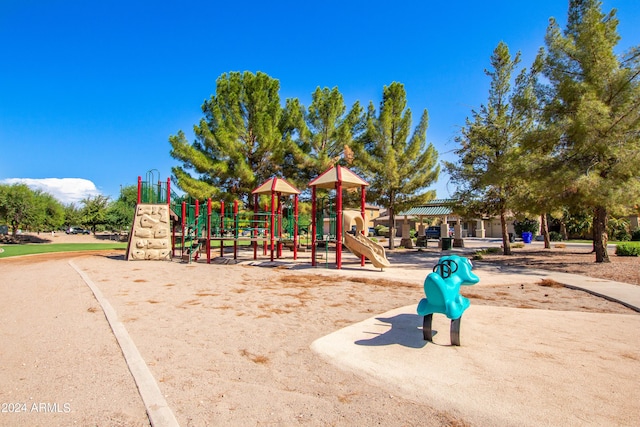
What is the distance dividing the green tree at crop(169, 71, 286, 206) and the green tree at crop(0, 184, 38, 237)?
A: 25.0 meters

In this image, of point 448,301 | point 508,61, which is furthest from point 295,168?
point 448,301

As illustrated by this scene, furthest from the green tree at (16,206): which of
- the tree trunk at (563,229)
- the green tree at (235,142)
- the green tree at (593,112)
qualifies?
the tree trunk at (563,229)

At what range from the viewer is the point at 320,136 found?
26.1 m

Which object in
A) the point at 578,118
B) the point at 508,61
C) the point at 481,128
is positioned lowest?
the point at 578,118

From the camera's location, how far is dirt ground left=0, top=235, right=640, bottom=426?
9.74 ft

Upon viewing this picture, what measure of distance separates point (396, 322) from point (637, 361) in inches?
117

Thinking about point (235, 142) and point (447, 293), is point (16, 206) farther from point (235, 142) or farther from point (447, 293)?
point (447, 293)

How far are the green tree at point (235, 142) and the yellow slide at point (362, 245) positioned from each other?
35.6 feet

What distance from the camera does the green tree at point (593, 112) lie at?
12.4 metres

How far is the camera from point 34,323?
5.60m

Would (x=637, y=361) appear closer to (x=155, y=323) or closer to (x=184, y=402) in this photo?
(x=184, y=402)

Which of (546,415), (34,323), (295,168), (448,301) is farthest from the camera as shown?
(295,168)

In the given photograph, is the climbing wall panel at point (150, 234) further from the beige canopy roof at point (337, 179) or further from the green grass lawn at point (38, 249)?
the green grass lawn at point (38, 249)

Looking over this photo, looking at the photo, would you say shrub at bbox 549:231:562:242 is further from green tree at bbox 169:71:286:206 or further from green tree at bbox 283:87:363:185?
green tree at bbox 169:71:286:206
